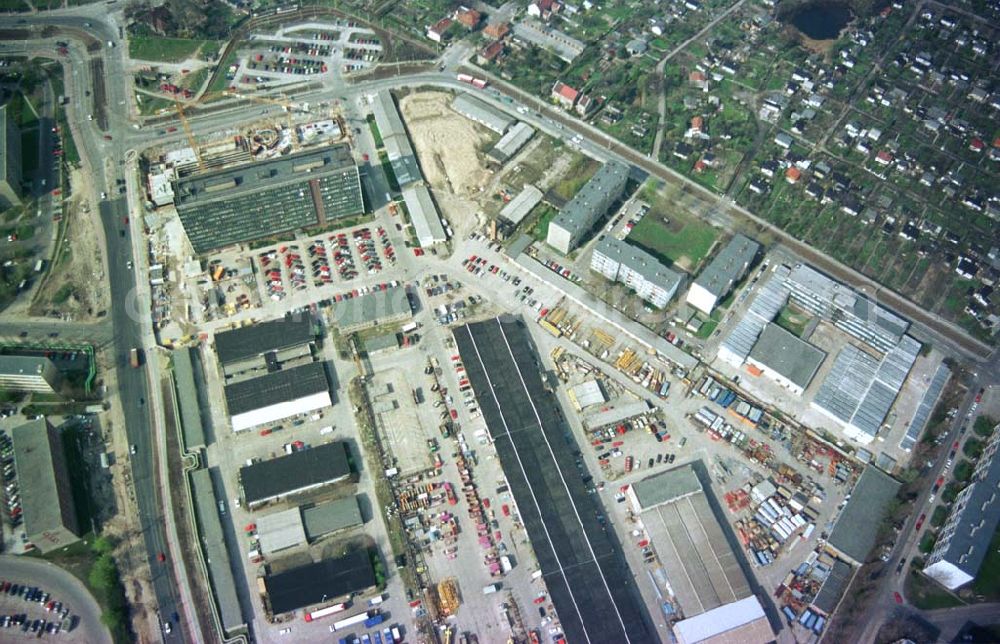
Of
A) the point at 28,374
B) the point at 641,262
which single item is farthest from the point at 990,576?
the point at 28,374

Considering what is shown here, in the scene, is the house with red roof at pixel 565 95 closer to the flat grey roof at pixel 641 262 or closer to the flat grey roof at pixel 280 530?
the flat grey roof at pixel 641 262

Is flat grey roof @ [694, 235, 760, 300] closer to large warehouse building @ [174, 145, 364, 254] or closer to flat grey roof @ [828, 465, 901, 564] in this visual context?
flat grey roof @ [828, 465, 901, 564]

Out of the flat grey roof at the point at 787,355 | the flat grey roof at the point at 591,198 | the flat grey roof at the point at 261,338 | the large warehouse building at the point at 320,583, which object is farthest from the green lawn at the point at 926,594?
the flat grey roof at the point at 261,338

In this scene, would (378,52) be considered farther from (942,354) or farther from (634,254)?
(942,354)

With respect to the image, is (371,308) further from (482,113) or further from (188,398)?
(482,113)

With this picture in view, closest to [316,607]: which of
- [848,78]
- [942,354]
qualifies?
[942,354]

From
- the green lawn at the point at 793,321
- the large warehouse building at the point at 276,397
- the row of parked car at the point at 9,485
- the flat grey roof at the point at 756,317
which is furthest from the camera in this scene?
the green lawn at the point at 793,321

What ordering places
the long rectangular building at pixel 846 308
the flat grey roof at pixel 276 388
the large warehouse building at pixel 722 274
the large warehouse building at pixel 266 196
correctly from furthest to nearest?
1. the large warehouse building at pixel 722 274
2. the large warehouse building at pixel 266 196
3. the long rectangular building at pixel 846 308
4. the flat grey roof at pixel 276 388
